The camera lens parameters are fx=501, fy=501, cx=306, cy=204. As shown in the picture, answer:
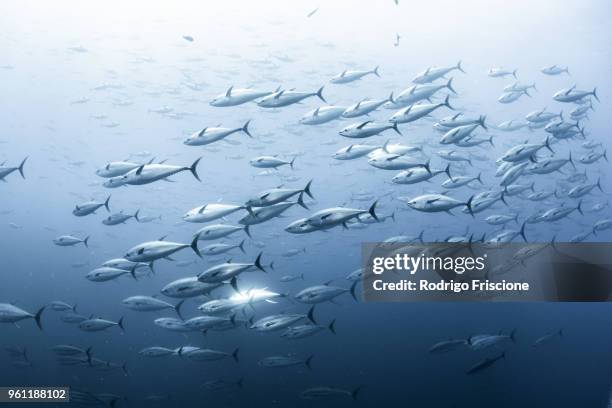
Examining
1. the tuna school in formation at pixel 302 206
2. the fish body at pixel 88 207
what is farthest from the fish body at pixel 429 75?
the fish body at pixel 88 207

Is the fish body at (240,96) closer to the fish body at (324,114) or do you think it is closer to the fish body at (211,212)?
the fish body at (324,114)

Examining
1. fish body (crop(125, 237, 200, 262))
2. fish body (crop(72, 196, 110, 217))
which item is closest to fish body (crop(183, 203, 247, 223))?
fish body (crop(125, 237, 200, 262))

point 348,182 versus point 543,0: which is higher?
point 348,182

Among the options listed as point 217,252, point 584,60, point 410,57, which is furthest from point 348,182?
point 217,252

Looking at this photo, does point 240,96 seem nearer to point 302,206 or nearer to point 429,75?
point 302,206

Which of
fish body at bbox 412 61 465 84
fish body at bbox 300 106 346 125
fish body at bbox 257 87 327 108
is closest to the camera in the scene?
fish body at bbox 257 87 327 108

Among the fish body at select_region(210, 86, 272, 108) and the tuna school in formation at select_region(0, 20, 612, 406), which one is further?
the fish body at select_region(210, 86, 272, 108)

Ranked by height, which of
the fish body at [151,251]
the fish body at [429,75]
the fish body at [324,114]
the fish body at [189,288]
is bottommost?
the fish body at [189,288]

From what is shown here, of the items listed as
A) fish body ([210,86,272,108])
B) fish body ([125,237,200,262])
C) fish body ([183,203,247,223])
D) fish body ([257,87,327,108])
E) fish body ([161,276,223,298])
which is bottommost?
fish body ([161,276,223,298])

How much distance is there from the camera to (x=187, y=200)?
13.8m

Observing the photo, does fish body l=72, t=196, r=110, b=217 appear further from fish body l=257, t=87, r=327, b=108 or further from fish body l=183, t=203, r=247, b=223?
fish body l=257, t=87, r=327, b=108

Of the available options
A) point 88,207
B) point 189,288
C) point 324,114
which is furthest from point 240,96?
point 88,207

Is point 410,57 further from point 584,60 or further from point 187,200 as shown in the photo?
point 187,200

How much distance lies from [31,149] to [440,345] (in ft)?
28.2
